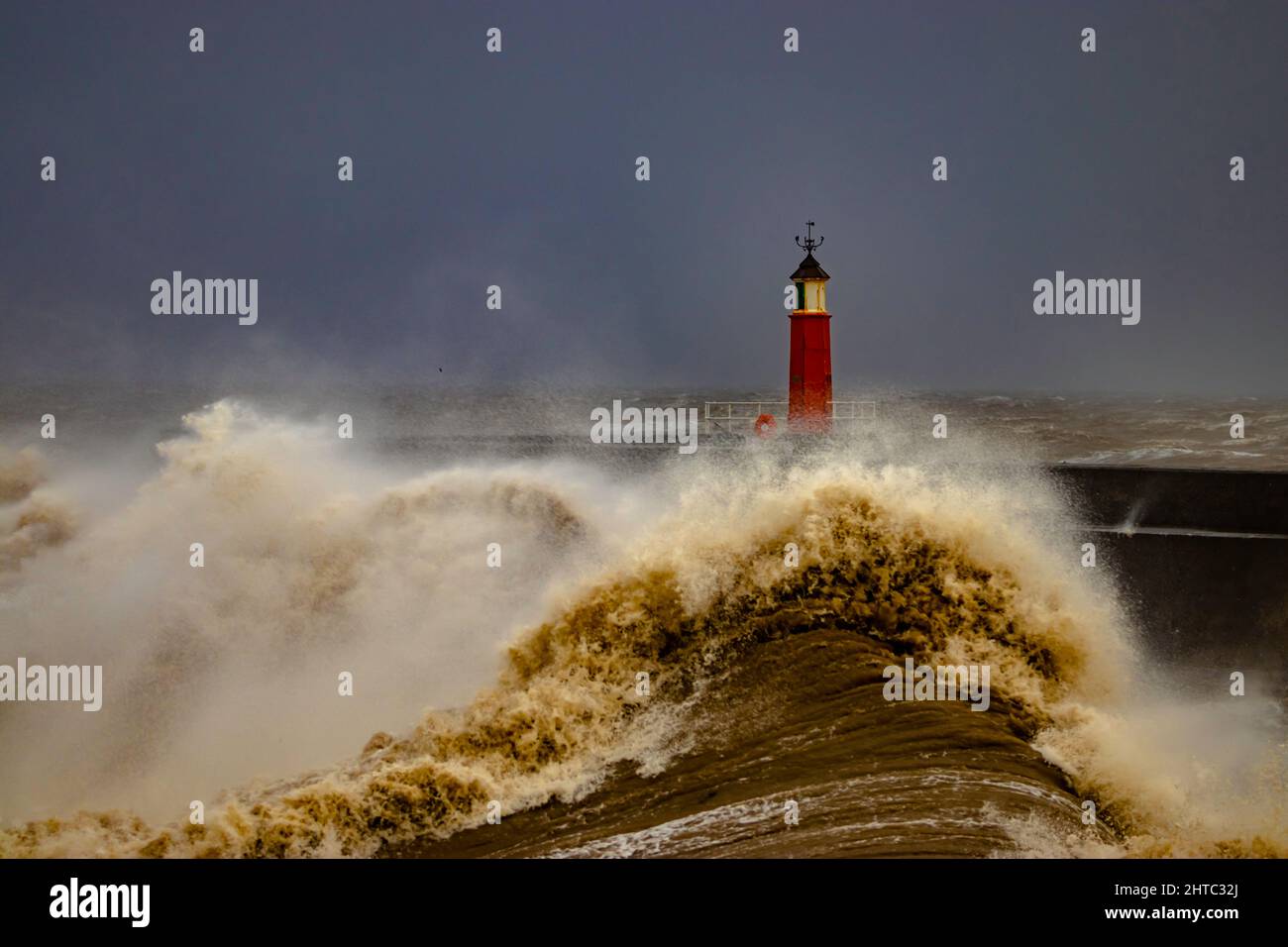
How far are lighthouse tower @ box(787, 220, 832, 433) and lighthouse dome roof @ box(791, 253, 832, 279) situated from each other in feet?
1.00

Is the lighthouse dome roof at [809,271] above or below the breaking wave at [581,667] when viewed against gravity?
above

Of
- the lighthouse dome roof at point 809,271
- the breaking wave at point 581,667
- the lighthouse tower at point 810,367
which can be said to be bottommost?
the breaking wave at point 581,667

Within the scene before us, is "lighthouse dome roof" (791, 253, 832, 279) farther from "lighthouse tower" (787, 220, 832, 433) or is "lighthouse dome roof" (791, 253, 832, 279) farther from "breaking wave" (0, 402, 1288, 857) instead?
"breaking wave" (0, 402, 1288, 857)

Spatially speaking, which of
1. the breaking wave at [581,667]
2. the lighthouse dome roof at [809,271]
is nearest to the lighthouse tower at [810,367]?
the lighthouse dome roof at [809,271]

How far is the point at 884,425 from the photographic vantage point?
41.5ft

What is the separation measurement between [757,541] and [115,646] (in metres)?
4.99

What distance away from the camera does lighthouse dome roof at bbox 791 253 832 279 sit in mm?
12586

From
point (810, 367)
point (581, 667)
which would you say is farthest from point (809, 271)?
point (581, 667)

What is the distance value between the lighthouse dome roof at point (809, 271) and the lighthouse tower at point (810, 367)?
0.31 metres

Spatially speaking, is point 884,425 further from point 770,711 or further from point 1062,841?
point 1062,841

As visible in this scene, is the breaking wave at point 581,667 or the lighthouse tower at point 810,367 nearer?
the breaking wave at point 581,667

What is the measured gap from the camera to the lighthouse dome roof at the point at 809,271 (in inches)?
496

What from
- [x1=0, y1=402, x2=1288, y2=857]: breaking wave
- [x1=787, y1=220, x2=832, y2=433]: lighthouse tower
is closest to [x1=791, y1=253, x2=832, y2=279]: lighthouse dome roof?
[x1=787, y1=220, x2=832, y2=433]: lighthouse tower

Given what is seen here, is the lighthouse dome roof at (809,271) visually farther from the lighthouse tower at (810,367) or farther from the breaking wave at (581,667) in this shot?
the breaking wave at (581,667)
